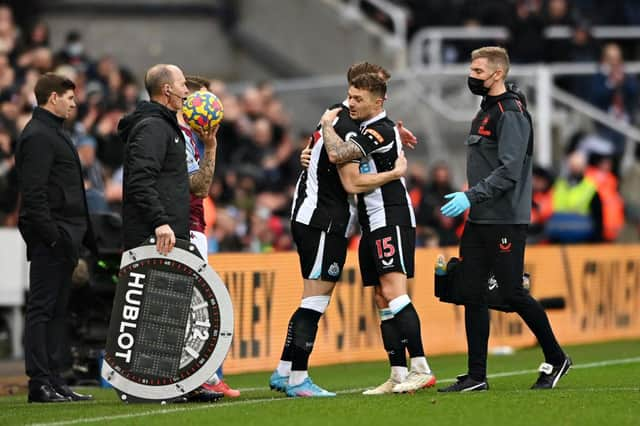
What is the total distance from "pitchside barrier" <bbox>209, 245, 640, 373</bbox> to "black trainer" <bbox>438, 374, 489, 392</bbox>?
12.8 ft

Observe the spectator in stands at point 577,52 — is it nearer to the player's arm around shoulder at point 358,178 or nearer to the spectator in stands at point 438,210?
the spectator in stands at point 438,210

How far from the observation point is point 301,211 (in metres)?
11.1

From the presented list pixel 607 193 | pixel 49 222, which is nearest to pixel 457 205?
pixel 49 222

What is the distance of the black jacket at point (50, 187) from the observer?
11594 mm

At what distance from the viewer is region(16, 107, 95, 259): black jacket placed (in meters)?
11.6

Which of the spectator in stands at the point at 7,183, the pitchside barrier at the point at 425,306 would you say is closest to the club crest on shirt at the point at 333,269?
the pitchside barrier at the point at 425,306

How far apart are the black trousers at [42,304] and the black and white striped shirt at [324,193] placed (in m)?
1.86

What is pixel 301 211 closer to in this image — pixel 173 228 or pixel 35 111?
pixel 173 228

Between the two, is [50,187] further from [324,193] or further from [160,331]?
[324,193]

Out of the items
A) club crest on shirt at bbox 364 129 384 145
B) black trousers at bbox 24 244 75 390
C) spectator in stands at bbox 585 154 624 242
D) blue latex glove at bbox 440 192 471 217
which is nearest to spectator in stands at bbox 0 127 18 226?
black trousers at bbox 24 244 75 390

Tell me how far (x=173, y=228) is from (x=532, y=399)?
8.43 feet

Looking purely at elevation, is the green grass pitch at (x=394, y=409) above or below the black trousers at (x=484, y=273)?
below

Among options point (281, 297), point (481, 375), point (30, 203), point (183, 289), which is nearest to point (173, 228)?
point (183, 289)

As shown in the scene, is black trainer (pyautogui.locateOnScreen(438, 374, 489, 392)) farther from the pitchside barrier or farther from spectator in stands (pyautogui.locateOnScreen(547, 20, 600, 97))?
spectator in stands (pyautogui.locateOnScreen(547, 20, 600, 97))
